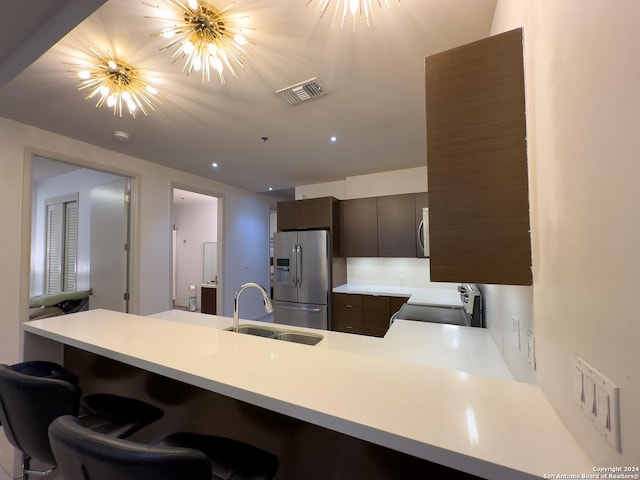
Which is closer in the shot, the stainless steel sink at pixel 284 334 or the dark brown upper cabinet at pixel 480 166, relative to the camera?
the dark brown upper cabinet at pixel 480 166

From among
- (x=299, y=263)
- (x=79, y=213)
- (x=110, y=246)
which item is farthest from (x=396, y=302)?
(x=79, y=213)

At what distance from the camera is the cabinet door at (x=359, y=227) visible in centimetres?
388

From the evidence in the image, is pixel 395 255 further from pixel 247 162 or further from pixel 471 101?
pixel 471 101

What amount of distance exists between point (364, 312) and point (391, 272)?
0.83 metres

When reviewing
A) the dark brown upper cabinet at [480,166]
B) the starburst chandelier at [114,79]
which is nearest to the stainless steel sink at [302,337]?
the dark brown upper cabinet at [480,166]

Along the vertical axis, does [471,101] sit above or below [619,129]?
above

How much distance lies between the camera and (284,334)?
1698 mm

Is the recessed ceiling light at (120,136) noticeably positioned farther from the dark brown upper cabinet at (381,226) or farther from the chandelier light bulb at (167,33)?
the dark brown upper cabinet at (381,226)

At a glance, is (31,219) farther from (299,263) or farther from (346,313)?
(346,313)

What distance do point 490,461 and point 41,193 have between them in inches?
257

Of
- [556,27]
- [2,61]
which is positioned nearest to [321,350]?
[556,27]

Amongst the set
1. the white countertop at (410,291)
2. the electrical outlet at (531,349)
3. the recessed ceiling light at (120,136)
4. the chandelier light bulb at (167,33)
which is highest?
the recessed ceiling light at (120,136)

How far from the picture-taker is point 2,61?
5.29ft

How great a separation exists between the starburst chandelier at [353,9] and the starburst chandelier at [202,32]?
16.9 inches
